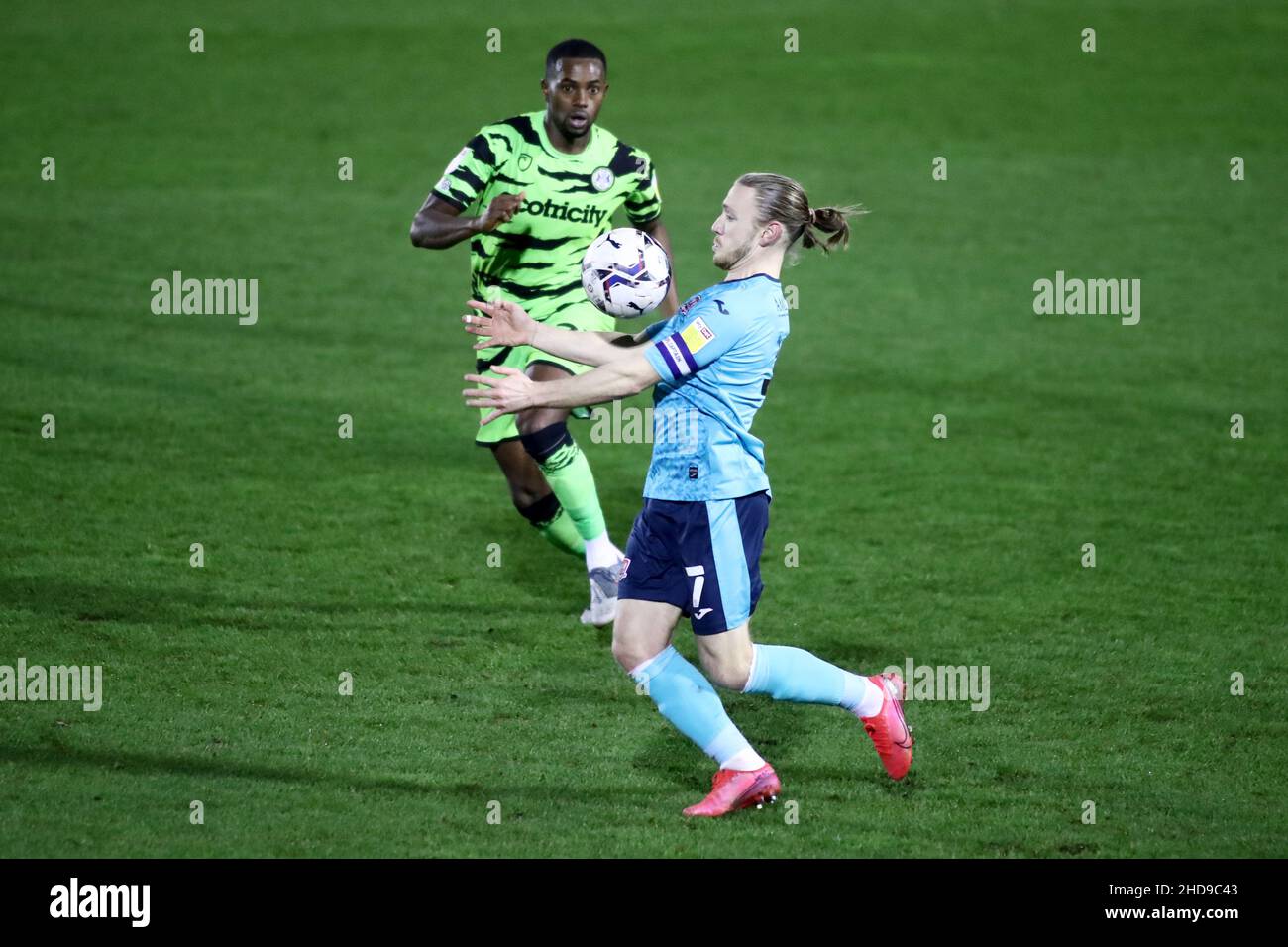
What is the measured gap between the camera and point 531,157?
7.70 m

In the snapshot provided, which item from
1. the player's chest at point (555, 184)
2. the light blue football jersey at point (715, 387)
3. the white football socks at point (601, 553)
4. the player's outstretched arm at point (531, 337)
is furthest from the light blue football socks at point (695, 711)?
the player's chest at point (555, 184)

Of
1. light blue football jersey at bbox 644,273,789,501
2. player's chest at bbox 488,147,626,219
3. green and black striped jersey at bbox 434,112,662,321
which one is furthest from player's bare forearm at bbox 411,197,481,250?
light blue football jersey at bbox 644,273,789,501

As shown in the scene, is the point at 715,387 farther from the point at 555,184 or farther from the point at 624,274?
the point at 555,184

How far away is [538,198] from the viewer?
7.68 metres

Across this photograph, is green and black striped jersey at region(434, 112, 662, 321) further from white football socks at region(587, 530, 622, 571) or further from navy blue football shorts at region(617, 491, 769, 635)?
navy blue football shorts at region(617, 491, 769, 635)

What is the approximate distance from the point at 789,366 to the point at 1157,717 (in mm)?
6535

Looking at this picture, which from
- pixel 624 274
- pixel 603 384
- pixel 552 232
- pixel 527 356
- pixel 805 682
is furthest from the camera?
pixel 552 232

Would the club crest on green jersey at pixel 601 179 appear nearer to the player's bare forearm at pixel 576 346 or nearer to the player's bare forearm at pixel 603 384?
the player's bare forearm at pixel 576 346

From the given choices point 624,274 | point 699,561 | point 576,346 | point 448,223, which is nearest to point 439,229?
point 448,223

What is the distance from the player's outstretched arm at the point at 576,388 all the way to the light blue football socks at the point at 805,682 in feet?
3.58

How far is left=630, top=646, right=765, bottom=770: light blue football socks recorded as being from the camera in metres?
5.64

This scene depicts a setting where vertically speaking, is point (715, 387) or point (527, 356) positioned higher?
point (527, 356)

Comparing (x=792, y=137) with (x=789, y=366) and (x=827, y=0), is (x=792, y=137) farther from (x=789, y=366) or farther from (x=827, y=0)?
(x=789, y=366)

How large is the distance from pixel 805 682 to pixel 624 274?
1620 millimetres
